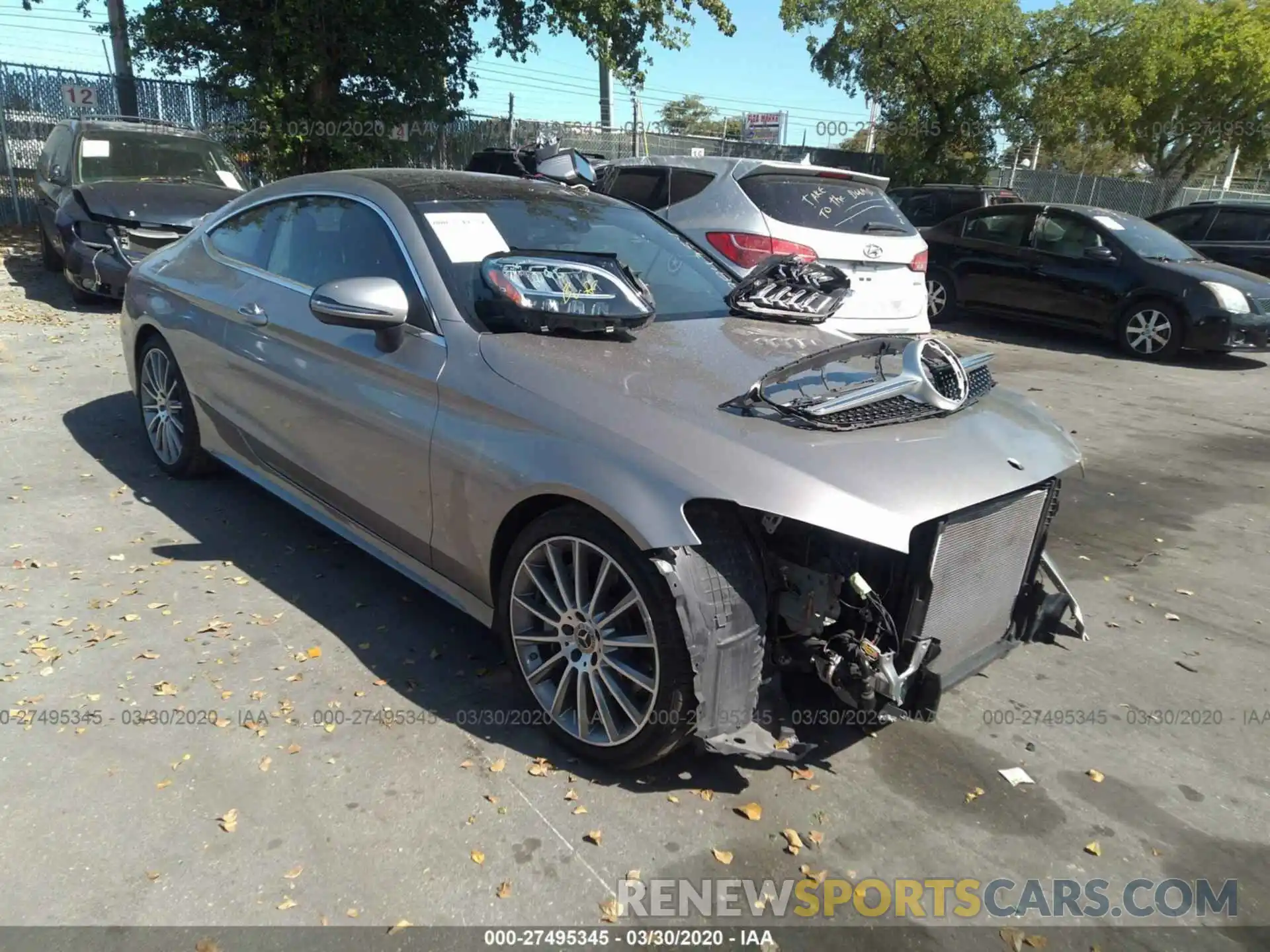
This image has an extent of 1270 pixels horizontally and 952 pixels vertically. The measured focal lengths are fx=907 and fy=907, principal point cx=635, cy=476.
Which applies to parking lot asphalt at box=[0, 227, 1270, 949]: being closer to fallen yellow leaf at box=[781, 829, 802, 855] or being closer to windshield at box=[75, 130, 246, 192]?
fallen yellow leaf at box=[781, 829, 802, 855]

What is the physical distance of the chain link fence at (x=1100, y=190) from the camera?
24594 mm

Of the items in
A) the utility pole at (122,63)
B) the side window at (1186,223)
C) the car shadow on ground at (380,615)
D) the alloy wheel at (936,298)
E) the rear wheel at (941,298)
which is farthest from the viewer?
the utility pole at (122,63)

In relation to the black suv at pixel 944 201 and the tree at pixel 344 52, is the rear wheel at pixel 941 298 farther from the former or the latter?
the tree at pixel 344 52

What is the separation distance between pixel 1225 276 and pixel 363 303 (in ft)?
33.7

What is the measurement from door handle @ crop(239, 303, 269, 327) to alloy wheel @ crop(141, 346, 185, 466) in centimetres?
99

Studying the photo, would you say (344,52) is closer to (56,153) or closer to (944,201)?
(56,153)

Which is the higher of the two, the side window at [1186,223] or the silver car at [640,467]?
the side window at [1186,223]

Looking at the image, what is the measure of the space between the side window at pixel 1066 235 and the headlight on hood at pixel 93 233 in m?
10.3

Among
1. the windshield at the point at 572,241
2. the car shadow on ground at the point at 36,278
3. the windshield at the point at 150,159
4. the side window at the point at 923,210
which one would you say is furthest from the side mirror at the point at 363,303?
the side window at the point at 923,210

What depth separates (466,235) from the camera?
3475mm

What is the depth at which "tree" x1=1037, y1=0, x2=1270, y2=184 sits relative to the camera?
23016mm

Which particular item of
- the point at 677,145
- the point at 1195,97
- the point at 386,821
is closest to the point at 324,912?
the point at 386,821

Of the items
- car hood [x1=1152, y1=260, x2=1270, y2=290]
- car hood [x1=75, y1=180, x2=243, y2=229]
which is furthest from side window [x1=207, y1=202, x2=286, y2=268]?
car hood [x1=1152, y1=260, x2=1270, y2=290]

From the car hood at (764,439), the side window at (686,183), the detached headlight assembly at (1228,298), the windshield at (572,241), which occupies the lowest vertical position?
the detached headlight assembly at (1228,298)
